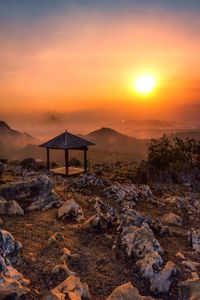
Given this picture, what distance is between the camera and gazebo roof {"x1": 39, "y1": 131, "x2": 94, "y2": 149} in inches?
1241

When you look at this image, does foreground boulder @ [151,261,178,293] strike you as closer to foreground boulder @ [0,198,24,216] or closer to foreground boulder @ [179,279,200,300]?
foreground boulder @ [179,279,200,300]

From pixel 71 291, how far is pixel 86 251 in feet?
9.83

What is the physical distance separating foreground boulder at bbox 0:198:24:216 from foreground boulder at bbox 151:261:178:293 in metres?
7.06

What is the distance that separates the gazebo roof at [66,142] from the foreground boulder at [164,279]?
22110 mm

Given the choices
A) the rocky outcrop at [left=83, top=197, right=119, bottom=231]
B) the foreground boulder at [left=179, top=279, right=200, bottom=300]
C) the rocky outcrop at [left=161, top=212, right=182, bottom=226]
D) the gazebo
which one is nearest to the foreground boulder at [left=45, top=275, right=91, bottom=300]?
the foreground boulder at [left=179, top=279, right=200, bottom=300]

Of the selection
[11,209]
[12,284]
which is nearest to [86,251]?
[12,284]

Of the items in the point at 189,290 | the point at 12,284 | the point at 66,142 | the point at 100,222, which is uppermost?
the point at 66,142

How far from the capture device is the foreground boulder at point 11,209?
14.5m

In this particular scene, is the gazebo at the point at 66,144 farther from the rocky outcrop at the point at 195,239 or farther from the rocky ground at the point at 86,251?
the rocky outcrop at the point at 195,239

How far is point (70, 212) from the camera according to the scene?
14438mm

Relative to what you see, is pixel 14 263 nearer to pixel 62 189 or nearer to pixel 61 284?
pixel 61 284

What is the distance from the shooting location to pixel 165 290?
9.23 m

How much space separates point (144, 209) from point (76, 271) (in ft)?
30.3

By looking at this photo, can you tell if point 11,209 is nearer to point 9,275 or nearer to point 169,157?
point 9,275
